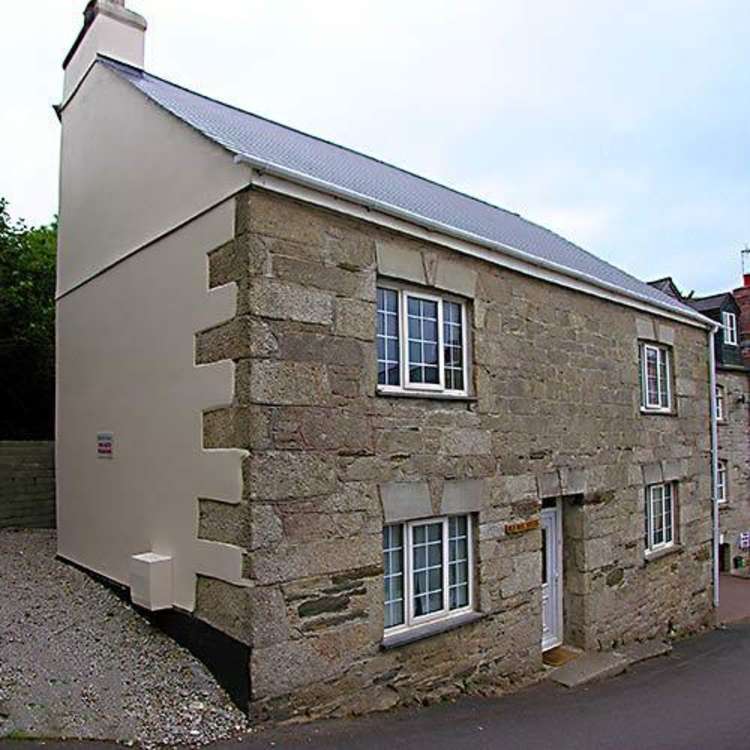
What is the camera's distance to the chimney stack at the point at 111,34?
9.30 m

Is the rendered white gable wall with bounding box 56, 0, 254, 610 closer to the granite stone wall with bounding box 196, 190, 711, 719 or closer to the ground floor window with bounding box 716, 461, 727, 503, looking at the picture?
the granite stone wall with bounding box 196, 190, 711, 719

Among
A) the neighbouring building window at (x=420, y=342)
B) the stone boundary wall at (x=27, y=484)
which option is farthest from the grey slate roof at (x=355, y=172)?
the stone boundary wall at (x=27, y=484)

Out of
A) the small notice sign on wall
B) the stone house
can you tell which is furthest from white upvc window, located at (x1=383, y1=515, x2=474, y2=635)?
the small notice sign on wall

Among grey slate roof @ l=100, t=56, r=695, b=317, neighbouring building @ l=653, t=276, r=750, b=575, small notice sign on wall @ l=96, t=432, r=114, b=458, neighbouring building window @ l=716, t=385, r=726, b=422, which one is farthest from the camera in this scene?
neighbouring building @ l=653, t=276, r=750, b=575

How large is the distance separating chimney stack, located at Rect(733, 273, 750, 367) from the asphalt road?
1906 centimetres

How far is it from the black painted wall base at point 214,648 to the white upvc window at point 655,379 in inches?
318

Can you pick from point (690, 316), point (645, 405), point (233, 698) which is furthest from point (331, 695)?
point (690, 316)

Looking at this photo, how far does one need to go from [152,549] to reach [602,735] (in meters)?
4.65

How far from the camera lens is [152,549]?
7.27m

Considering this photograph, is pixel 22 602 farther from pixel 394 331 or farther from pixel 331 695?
pixel 394 331

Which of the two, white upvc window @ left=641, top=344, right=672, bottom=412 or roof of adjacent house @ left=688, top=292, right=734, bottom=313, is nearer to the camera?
white upvc window @ left=641, top=344, right=672, bottom=412

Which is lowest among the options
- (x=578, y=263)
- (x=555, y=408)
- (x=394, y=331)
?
(x=555, y=408)

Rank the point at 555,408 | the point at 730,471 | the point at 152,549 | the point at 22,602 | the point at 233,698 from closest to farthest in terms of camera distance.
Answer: the point at 233,698
the point at 152,549
the point at 22,602
the point at 555,408
the point at 730,471

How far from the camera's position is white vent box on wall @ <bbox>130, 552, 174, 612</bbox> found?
6.75 m
